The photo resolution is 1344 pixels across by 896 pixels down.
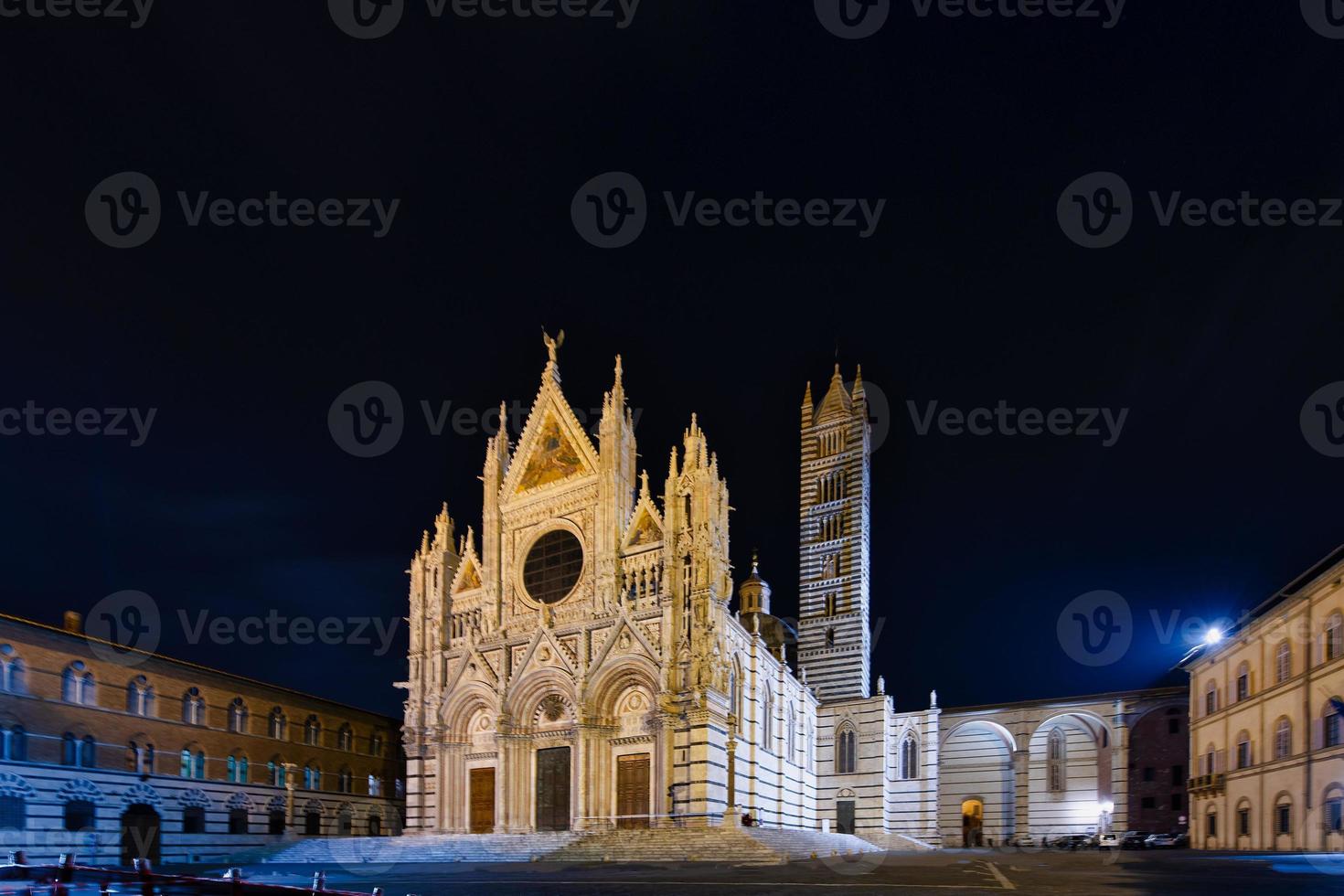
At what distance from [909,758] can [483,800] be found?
26.8 m

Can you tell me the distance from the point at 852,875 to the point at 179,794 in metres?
29.5

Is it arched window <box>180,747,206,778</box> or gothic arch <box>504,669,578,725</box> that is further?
arched window <box>180,747,206,778</box>

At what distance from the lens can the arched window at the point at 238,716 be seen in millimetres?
44375

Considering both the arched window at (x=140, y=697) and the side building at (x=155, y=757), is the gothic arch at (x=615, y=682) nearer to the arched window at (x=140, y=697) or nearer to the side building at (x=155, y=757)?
the side building at (x=155, y=757)

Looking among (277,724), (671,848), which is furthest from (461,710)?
(671,848)

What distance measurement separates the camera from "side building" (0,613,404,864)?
34.8 metres

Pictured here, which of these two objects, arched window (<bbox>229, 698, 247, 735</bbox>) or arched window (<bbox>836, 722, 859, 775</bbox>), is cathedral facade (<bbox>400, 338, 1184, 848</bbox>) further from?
arched window (<bbox>229, 698, 247, 735</bbox>)

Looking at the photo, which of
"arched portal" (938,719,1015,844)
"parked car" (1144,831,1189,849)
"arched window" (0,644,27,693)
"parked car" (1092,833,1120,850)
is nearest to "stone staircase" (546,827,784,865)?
"arched window" (0,644,27,693)

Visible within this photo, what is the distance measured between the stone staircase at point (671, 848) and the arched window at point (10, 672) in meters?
19.7

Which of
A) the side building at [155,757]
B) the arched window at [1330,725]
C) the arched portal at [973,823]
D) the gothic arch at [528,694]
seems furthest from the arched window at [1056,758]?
the side building at [155,757]

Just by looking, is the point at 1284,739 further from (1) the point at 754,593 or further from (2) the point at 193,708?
(2) the point at 193,708

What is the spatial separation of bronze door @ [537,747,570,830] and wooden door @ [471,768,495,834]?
253cm

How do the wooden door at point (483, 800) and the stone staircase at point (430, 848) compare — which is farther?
the wooden door at point (483, 800)

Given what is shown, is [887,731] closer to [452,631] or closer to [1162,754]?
[1162,754]
